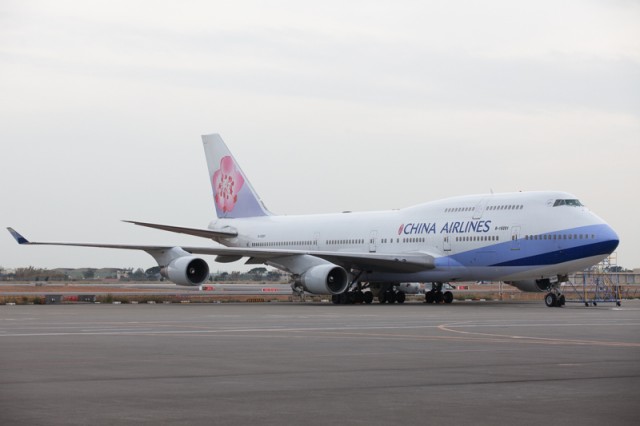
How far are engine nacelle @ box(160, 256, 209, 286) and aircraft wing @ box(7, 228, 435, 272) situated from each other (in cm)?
58

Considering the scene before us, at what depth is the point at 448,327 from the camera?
23734mm

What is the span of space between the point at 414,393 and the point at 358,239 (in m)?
35.6

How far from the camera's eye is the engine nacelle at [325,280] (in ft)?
137

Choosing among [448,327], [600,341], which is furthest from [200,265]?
[600,341]

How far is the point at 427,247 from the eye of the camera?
42844mm

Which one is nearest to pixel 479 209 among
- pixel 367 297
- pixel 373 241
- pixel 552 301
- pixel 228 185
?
pixel 552 301

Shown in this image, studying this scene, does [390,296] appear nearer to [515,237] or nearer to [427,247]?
[427,247]

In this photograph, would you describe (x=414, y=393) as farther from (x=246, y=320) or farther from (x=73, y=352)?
(x=246, y=320)

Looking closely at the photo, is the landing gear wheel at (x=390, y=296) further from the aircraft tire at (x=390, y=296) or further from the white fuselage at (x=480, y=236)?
the white fuselage at (x=480, y=236)

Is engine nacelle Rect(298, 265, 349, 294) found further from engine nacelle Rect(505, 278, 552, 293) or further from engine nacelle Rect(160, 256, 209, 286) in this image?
engine nacelle Rect(505, 278, 552, 293)

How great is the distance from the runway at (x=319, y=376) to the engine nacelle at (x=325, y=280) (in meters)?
19.0

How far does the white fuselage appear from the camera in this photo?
38.2 metres

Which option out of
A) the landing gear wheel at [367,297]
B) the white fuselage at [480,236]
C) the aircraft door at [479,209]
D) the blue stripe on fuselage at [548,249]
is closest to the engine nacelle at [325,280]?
the white fuselage at [480,236]

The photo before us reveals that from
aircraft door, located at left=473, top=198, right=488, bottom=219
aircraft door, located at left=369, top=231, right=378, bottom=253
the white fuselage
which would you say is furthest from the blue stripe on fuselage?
aircraft door, located at left=369, top=231, right=378, bottom=253
